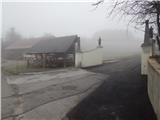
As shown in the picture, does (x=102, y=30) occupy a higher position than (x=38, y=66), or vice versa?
(x=102, y=30)

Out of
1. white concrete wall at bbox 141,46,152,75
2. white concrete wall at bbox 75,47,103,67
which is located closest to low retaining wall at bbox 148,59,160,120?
white concrete wall at bbox 141,46,152,75

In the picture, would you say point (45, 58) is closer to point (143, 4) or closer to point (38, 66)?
point (38, 66)

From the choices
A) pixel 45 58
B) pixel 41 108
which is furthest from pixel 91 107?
pixel 45 58

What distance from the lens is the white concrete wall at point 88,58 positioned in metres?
19.0

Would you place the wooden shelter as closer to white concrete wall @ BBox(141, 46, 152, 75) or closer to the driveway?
white concrete wall @ BBox(141, 46, 152, 75)

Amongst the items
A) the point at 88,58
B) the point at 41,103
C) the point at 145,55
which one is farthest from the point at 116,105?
the point at 88,58

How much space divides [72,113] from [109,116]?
4.02ft

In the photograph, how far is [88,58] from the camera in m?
19.3

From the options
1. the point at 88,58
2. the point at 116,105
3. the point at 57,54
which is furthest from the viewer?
the point at 57,54

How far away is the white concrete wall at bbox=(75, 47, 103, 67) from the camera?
19031 mm

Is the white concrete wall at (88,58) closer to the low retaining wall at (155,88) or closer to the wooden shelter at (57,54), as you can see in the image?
the wooden shelter at (57,54)

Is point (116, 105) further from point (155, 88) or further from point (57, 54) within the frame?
point (57, 54)

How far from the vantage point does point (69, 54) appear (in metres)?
21.9

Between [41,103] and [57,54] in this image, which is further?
[57,54]
